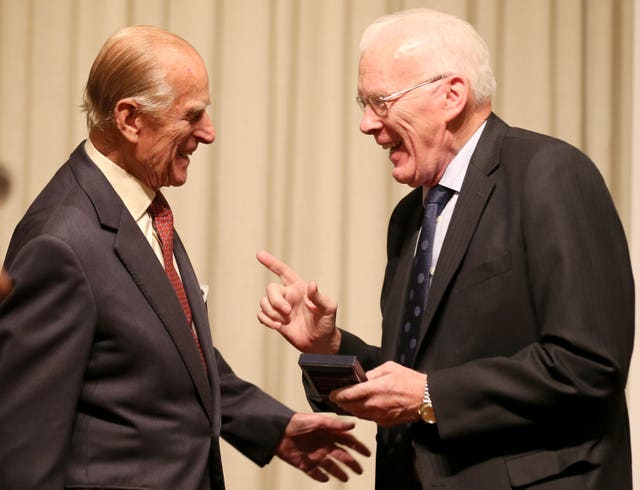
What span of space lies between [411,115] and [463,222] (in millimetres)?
343

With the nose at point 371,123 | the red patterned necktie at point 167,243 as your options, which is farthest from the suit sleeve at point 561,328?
the red patterned necktie at point 167,243

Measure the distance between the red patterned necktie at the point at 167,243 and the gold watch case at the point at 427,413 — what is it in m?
0.50

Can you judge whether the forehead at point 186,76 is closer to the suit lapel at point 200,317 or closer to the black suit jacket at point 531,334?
the suit lapel at point 200,317

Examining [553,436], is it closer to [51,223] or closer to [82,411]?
[82,411]

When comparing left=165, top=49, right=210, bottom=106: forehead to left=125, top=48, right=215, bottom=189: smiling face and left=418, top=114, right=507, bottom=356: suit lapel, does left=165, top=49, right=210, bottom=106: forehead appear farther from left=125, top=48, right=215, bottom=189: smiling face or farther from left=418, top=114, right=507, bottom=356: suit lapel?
left=418, top=114, right=507, bottom=356: suit lapel

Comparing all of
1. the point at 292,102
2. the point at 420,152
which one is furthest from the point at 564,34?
the point at 420,152

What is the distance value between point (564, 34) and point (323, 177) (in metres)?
1.09

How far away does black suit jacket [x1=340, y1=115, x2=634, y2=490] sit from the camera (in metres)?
1.87

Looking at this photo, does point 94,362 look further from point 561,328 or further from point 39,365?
point 561,328

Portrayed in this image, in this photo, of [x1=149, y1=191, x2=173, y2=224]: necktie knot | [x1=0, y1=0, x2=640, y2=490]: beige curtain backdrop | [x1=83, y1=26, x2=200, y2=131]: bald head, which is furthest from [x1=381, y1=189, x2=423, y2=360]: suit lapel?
[x1=0, y1=0, x2=640, y2=490]: beige curtain backdrop

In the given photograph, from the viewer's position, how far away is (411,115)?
7.43 feet

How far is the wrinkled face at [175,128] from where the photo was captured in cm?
216

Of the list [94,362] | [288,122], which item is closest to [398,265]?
[94,362]

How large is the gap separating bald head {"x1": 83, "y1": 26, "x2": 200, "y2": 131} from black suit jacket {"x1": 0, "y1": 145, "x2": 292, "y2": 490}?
13cm
